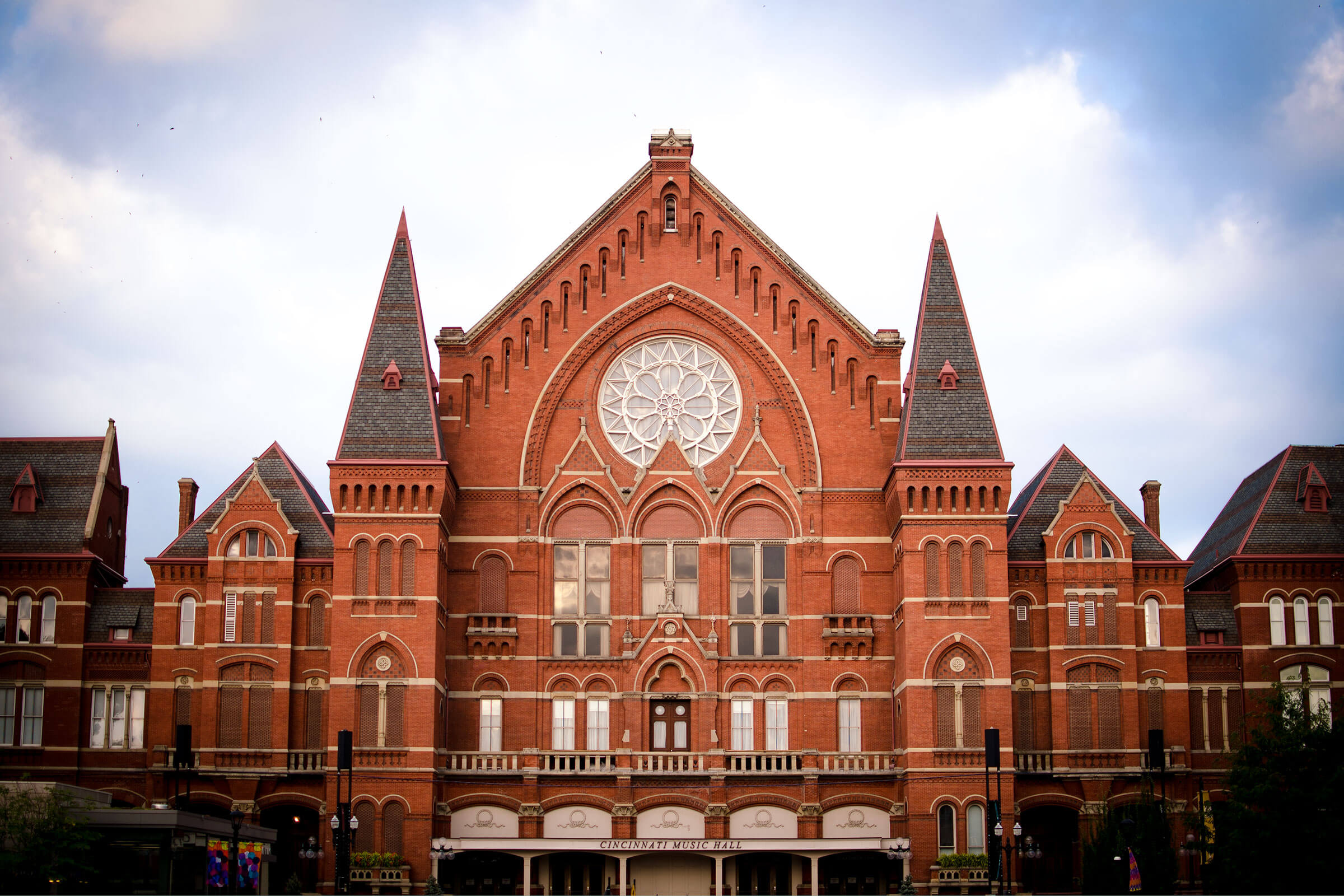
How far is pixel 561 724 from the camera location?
7138cm

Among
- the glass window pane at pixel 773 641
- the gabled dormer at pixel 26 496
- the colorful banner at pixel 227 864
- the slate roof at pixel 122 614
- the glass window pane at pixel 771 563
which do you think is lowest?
the colorful banner at pixel 227 864

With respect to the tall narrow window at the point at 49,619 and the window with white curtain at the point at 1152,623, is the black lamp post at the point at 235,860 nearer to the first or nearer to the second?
the tall narrow window at the point at 49,619

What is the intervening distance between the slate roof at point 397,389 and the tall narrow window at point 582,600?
7.31 metres

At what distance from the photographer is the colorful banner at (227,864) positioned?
203 feet

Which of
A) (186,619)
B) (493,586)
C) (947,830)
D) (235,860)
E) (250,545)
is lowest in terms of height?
(235,860)

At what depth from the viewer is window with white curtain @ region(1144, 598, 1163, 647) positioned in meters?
72.0

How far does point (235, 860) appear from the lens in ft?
189

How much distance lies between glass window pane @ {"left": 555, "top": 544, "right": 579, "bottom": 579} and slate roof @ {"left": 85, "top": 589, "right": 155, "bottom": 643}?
16765 mm

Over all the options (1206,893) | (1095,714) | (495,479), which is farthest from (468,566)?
(1206,893)

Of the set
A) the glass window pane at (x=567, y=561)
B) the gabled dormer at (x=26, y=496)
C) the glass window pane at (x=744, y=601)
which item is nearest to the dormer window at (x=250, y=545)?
the gabled dormer at (x=26, y=496)

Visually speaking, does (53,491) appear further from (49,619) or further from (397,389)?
(397,389)

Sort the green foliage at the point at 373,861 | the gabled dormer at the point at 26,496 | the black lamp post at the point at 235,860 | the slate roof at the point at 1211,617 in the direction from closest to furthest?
1. the black lamp post at the point at 235,860
2. the green foliage at the point at 373,861
3. the slate roof at the point at 1211,617
4. the gabled dormer at the point at 26,496

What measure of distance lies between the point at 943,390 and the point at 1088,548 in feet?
28.7

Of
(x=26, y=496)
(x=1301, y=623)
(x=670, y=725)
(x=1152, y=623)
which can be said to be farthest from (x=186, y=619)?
(x=1301, y=623)
